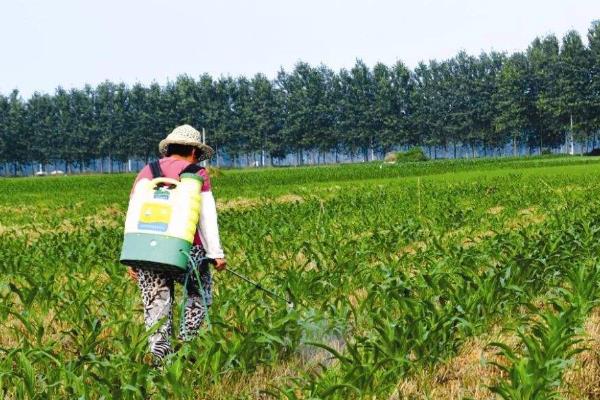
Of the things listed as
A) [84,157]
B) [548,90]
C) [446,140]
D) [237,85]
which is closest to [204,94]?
[237,85]

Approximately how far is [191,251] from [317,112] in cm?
10835

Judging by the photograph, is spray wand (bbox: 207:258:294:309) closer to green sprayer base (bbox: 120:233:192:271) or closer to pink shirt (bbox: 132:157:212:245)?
green sprayer base (bbox: 120:233:192:271)

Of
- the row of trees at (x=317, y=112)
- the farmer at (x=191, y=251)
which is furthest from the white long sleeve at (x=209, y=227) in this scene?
the row of trees at (x=317, y=112)

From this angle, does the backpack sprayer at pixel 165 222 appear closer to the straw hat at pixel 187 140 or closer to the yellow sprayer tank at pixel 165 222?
the yellow sprayer tank at pixel 165 222

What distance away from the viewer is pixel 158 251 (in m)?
4.68

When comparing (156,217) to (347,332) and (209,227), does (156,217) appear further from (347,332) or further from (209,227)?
(347,332)

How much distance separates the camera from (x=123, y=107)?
121 meters

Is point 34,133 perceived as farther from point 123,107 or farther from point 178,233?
point 178,233

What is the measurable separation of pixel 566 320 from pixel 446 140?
109 m

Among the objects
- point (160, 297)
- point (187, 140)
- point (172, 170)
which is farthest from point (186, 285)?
point (187, 140)

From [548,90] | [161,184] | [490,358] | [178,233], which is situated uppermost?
[548,90]

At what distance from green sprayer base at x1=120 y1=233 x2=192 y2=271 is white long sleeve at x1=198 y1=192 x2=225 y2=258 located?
0.26 metres

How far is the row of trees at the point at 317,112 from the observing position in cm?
10288

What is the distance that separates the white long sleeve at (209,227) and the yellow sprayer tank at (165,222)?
161 millimetres
